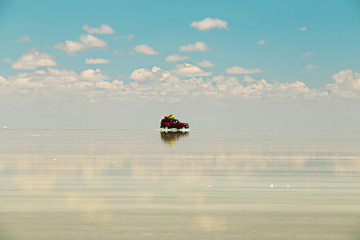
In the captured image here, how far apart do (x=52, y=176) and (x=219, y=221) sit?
935cm

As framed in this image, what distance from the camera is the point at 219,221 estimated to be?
30.3ft

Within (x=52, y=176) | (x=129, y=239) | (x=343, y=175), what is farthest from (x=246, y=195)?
(x=52, y=176)

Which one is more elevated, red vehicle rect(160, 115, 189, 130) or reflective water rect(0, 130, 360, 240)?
red vehicle rect(160, 115, 189, 130)

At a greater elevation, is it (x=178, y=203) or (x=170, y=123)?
(x=170, y=123)

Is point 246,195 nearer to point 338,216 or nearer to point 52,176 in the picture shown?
point 338,216

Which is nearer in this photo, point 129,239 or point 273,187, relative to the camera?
point 129,239

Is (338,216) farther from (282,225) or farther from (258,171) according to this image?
(258,171)

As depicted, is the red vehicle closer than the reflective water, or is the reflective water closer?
the reflective water

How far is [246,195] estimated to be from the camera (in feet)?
40.9

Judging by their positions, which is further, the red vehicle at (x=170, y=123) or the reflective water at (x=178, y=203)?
the red vehicle at (x=170, y=123)

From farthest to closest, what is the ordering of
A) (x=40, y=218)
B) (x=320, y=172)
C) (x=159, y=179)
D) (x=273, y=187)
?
(x=320, y=172) < (x=159, y=179) < (x=273, y=187) < (x=40, y=218)

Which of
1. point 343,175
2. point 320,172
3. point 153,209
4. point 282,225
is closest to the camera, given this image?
point 282,225

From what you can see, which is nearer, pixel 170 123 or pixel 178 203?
pixel 178 203

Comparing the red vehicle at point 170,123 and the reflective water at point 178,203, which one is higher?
the red vehicle at point 170,123
